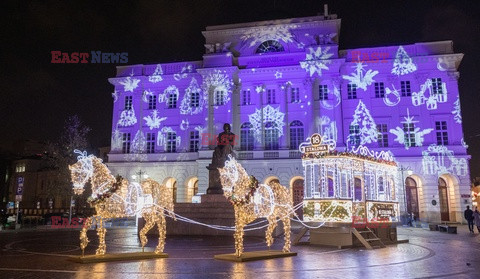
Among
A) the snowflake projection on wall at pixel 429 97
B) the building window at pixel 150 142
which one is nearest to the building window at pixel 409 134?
the snowflake projection on wall at pixel 429 97

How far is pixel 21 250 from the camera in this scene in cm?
1608

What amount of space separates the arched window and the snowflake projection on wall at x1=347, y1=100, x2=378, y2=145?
31.2 ft

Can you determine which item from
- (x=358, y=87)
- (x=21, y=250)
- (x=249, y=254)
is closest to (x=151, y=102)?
(x=358, y=87)

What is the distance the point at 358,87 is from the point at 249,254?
98.8 feet

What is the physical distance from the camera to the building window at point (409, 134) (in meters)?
38.3

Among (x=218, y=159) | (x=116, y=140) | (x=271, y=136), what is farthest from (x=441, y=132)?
(x=116, y=140)

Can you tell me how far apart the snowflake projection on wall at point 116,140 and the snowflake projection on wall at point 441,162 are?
99.0ft

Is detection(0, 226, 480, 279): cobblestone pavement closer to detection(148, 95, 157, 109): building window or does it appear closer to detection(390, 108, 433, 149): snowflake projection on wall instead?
detection(390, 108, 433, 149): snowflake projection on wall

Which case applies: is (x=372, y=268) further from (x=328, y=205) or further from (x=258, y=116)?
(x=258, y=116)

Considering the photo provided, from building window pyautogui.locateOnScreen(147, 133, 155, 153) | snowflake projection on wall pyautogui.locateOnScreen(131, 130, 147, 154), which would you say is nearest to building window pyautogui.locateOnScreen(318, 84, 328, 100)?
building window pyautogui.locateOnScreen(147, 133, 155, 153)

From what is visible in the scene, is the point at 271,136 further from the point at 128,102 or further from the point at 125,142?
Answer: the point at 128,102

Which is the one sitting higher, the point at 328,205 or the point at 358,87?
the point at 358,87

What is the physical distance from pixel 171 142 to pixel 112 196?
99.4ft

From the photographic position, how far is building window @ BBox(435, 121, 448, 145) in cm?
3775
